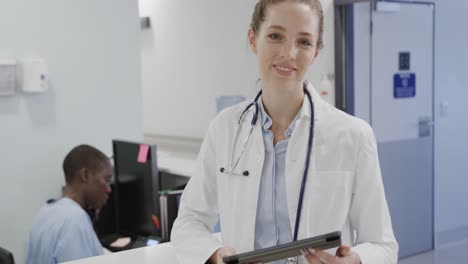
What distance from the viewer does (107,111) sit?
3.41 m

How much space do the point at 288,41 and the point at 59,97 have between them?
2.26m

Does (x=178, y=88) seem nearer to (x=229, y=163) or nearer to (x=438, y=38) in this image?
(x=438, y=38)

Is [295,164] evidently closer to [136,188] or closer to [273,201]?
[273,201]

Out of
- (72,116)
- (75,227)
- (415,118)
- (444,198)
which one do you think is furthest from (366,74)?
(75,227)

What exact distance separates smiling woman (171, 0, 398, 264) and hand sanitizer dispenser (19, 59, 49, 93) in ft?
6.46

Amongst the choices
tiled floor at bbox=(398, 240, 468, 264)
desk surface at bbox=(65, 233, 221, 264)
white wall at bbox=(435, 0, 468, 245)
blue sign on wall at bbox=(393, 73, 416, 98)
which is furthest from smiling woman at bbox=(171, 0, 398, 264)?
white wall at bbox=(435, 0, 468, 245)

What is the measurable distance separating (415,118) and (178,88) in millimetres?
2100

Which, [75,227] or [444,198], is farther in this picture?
[444,198]

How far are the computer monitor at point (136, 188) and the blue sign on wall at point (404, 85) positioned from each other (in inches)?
87.8

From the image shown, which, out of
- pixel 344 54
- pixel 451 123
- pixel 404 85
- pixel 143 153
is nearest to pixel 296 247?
pixel 143 153

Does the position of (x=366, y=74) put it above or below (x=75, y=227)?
above

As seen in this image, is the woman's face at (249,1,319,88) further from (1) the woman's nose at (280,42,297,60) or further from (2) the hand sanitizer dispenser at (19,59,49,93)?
(2) the hand sanitizer dispenser at (19,59,49,93)

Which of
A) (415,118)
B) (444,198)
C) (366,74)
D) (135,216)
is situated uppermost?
(366,74)

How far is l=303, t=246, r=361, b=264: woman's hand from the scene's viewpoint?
Answer: 110 cm
